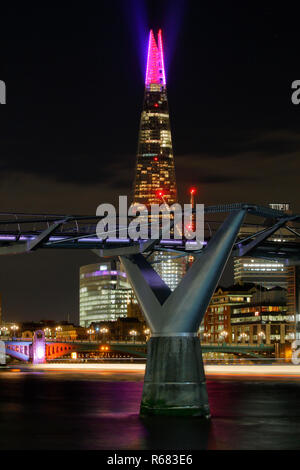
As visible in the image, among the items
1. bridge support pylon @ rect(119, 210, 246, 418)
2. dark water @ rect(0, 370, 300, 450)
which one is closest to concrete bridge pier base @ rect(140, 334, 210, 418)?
bridge support pylon @ rect(119, 210, 246, 418)

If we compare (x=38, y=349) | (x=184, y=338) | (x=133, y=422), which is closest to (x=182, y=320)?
(x=184, y=338)

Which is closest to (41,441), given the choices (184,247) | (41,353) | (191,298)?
(191,298)

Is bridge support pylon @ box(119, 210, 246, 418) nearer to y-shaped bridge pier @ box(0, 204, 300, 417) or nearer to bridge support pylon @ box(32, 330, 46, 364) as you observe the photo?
y-shaped bridge pier @ box(0, 204, 300, 417)

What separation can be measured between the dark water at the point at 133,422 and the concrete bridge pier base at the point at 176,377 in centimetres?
86

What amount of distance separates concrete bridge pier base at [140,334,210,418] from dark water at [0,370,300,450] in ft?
2.81

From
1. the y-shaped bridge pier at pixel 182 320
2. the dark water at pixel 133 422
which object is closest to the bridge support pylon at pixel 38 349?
the dark water at pixel 133 422

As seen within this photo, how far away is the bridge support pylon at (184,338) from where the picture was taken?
4934 centimetres

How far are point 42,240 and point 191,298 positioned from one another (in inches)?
403

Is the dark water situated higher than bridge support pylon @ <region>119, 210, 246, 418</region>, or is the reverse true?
bridge support pylon @ <region>119, 210, 246, 418</region>

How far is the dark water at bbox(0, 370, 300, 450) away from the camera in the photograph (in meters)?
45.7

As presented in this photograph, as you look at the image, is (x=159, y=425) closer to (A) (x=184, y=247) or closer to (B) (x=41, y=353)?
(A) (x=184, y=247)

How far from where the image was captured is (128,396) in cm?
8012

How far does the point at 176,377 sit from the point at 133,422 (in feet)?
23.6

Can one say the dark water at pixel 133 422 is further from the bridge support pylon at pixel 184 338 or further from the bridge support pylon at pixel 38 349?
the bridge support pylon at pixel 38 349
